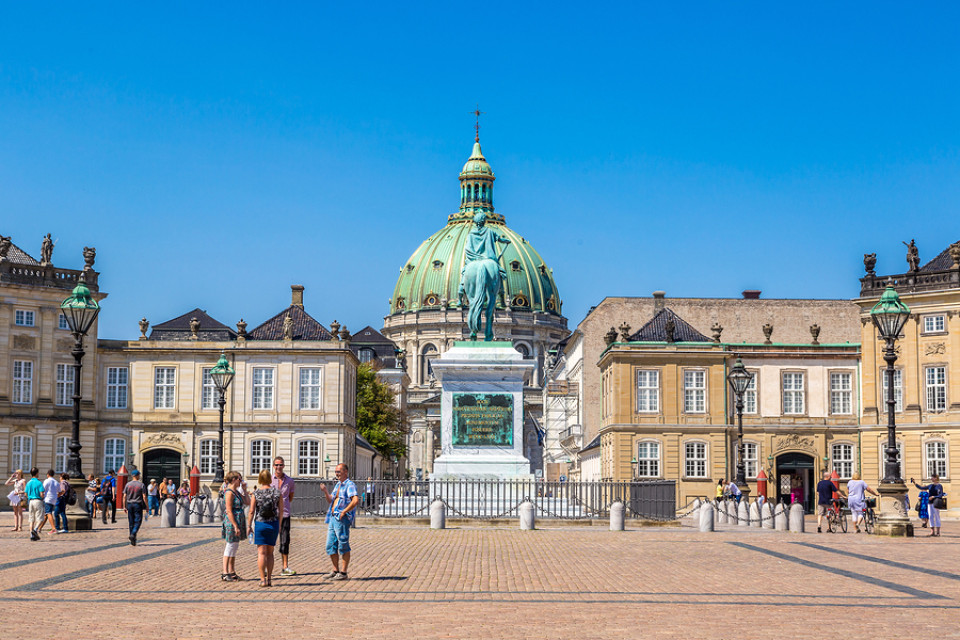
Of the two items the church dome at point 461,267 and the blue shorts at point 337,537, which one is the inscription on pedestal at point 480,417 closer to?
the blue shorts at point 337,537

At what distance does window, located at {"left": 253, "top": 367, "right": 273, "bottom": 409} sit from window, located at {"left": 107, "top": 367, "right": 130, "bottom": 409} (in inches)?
267

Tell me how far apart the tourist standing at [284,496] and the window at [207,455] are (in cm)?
5018

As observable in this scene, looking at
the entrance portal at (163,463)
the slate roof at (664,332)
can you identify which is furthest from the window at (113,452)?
the slate roof at (664,332)

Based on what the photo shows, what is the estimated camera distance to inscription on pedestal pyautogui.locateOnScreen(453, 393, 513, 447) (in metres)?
35.3

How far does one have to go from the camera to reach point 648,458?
211 ft

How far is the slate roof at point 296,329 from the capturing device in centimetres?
7162

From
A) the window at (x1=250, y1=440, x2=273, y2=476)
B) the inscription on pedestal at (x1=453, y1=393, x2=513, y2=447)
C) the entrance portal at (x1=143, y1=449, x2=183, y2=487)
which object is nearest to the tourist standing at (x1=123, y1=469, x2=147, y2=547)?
the inscription on pedestal at (x1=453, y1=393, x2=513, y2=447)

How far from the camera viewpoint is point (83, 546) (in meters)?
25.7

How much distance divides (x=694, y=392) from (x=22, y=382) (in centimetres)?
3329

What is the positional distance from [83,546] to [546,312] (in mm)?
146251

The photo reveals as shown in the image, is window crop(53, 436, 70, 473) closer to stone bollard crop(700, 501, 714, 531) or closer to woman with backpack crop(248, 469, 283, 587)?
stone bollard crop(700, 501, 714, 531)

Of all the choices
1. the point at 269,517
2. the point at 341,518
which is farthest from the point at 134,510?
the point at 269,517

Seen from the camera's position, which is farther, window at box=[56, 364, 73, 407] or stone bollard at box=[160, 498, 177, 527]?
window at box=[56, 364, 73, 407]

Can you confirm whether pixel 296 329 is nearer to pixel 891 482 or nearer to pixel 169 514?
pixel 169 514
